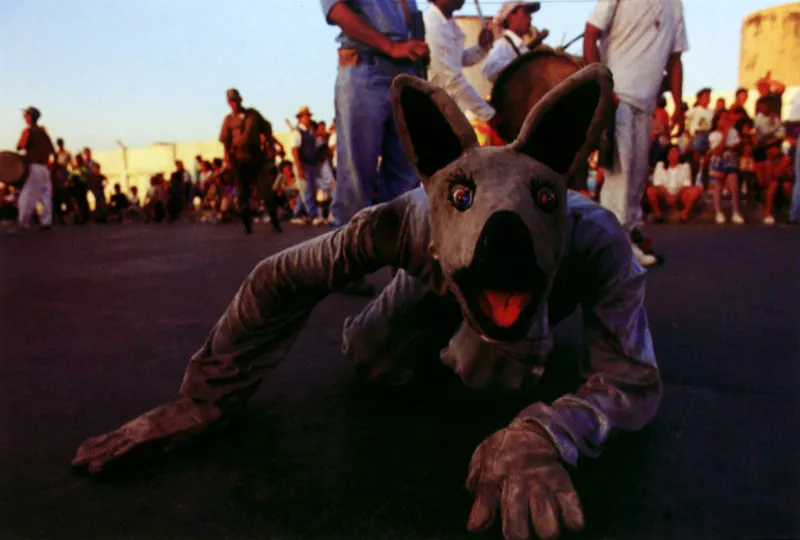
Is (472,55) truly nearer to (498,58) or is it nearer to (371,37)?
(498,58)

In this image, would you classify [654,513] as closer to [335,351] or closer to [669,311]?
[335,351]

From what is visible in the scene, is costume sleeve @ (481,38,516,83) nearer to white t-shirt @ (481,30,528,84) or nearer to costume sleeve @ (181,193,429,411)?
white t-shirt @ (481,30,528,84)

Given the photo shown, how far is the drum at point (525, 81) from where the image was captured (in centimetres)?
373

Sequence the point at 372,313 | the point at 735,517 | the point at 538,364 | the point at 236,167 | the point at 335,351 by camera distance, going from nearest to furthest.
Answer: the point at 735,517 → the point at 538,364 → the point at 372,313 → the point at 335,351 → the point at 236,167

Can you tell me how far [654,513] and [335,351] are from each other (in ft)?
5.29

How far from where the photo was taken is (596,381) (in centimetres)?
183

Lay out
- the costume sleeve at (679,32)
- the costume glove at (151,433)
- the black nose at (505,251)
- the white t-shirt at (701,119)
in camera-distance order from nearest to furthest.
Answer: the black nose at (505,251), the costume glove at (151,433), the costume sleeve at (679,32), the white t-shirt at (701,119)

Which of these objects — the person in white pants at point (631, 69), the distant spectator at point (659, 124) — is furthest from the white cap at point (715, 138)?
the person in white pants at point (631, 69)

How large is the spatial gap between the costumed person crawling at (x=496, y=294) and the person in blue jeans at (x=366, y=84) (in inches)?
77.4

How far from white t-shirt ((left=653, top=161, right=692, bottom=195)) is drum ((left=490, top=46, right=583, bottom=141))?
7.60m

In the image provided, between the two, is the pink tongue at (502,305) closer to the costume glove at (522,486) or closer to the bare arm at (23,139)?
the costume glove at (522,486)

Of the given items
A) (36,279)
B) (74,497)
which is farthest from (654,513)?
(36,279)

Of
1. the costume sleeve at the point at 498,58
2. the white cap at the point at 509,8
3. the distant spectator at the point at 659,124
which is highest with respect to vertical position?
the white cap at the point at 509,8

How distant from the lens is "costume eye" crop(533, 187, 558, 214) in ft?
4.95
